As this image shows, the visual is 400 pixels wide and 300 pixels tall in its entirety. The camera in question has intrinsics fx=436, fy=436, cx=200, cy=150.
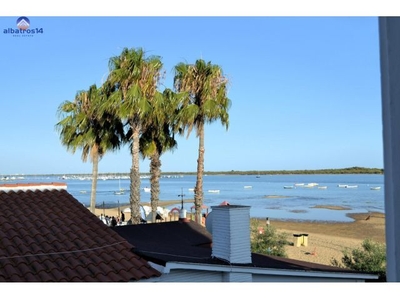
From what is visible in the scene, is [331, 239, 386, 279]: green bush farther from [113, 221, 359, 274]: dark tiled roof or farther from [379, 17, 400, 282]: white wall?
[379, 17, 400, 282]: white wall

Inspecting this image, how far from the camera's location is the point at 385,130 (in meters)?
1.83

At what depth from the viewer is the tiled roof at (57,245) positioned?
6.20 meters

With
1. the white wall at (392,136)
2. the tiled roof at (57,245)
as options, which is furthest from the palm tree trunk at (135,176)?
the white wall at (392,136)

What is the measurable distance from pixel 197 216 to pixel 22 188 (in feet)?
39.6

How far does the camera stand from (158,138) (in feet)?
70.2

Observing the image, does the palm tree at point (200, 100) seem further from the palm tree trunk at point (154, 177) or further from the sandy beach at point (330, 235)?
the sandy beach at point (330, 235)

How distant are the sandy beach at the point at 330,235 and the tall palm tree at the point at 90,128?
1107 cm

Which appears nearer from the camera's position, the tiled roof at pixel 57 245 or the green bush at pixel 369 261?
the tiled roof at pixel 57 245

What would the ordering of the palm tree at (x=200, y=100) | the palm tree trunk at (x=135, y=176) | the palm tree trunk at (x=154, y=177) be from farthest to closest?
the palm tree trunk at (x=154, y=177) < the palm tree at (x=200, y=100) < the palm tree trunk at (x=135, y=176)

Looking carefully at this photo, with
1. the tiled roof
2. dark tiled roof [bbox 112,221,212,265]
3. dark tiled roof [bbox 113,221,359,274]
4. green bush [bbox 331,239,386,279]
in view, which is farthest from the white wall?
green bush [bbox 331,239,386,279]

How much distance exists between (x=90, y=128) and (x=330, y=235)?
67.4ft

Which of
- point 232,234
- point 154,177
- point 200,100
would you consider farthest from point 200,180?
point 232,234
